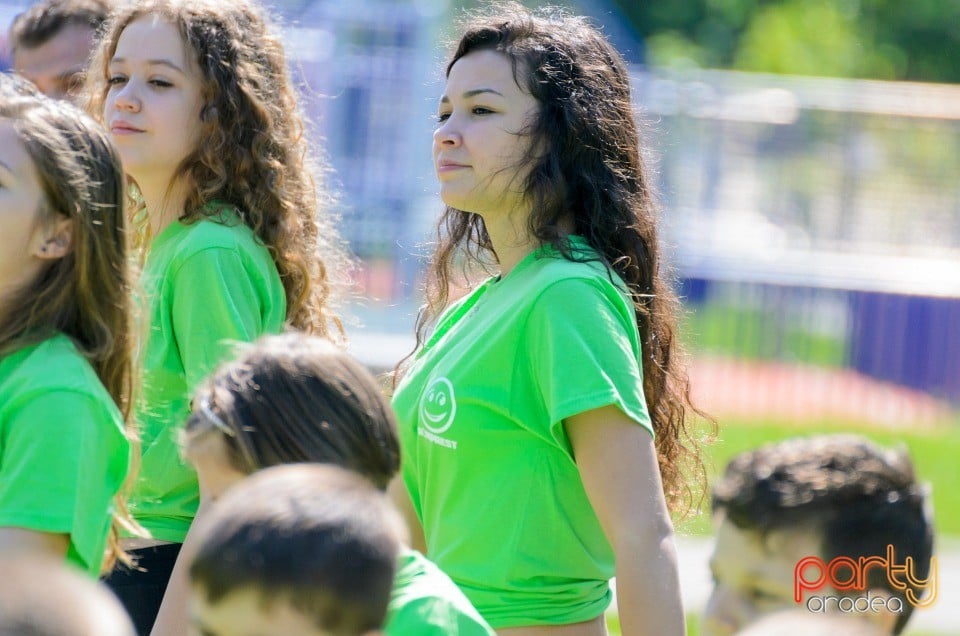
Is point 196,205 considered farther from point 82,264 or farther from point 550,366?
point 550,366

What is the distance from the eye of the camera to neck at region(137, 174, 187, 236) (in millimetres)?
3447

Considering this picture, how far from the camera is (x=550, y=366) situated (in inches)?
110

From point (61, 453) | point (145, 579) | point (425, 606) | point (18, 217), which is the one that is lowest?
point (145, 579)

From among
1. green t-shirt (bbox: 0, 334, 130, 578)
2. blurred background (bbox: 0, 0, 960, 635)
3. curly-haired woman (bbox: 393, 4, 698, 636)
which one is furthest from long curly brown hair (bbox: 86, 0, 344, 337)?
blurred background (bbox: 0, 0, 960, 635)

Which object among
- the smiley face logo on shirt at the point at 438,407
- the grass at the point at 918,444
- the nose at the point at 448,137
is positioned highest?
the nose at the point at 448,137

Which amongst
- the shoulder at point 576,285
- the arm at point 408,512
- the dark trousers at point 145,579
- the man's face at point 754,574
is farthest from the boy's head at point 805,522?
the dark trousers at point 145,579

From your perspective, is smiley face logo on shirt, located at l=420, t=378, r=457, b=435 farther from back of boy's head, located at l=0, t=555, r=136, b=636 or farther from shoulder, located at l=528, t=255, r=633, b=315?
back of boy's head, located at l=0, t=555, r=136, b=636

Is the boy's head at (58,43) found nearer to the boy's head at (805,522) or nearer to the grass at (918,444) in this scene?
the boy's head at (805,522)

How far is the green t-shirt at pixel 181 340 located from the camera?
312 centimetres

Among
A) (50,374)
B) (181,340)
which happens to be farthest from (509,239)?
(50,374)

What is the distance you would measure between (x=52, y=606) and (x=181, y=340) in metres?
1.46

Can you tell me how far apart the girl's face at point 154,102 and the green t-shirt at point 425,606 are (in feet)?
4.80

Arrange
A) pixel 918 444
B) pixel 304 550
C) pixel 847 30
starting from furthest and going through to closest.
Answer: pixel 847 30 < pixel 918 444 < pixel 304 550

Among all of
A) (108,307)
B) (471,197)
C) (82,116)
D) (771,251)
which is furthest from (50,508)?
(771,251)
